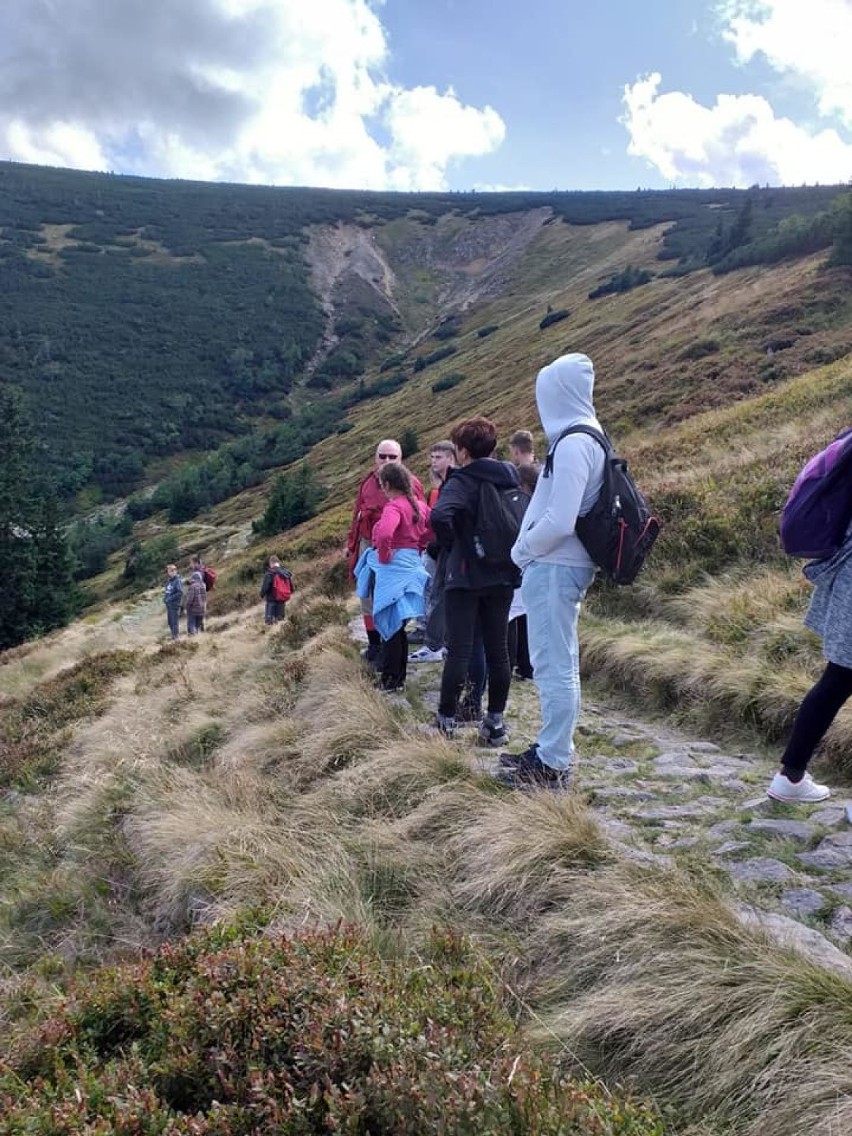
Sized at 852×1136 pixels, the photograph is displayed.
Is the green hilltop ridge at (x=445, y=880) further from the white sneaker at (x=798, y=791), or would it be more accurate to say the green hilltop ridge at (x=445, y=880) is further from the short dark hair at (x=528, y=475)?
the short dark hair at (x=528, y=475)

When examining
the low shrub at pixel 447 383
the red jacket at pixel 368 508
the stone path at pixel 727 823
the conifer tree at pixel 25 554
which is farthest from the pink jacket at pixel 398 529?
the low shrub at pixel 447 383

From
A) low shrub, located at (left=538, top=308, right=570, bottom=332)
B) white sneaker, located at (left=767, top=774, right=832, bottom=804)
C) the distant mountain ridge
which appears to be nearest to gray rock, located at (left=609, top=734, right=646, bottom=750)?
white sneaker, located at (left=767, top=774, right=832, bottom=804)

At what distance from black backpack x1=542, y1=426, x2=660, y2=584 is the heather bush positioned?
1814mm

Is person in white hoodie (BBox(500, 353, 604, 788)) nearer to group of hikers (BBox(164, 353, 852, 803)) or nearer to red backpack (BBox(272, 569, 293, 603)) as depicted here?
group of hikers (BBox(164, 353, 852, 803))

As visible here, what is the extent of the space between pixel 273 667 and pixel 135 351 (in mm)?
63787

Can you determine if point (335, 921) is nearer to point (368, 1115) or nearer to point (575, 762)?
point (368, 1115)

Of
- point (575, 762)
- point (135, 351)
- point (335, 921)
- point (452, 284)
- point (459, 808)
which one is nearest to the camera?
point (335, 921)

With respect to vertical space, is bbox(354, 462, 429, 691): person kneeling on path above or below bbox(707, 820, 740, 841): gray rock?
above

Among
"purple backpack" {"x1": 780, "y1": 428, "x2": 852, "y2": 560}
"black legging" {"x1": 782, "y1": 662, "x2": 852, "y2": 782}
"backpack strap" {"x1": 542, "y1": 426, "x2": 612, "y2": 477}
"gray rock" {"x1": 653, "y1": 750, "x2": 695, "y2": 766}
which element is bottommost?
"gray rock" {"x1": 653, "y1": 750, "x2": 695, "y2": 766}

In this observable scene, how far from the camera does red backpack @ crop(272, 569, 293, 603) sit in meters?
13.0

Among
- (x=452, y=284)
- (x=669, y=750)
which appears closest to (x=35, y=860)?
(x=669, y=750)

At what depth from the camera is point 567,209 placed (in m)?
102

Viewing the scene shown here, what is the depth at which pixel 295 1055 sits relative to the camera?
1960 millimetres

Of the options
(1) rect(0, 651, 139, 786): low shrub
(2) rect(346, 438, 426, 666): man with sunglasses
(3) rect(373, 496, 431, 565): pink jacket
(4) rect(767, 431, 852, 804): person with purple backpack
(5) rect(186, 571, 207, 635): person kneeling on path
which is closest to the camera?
(4) rect(767, 431, 852, 804): person with purple backpack
